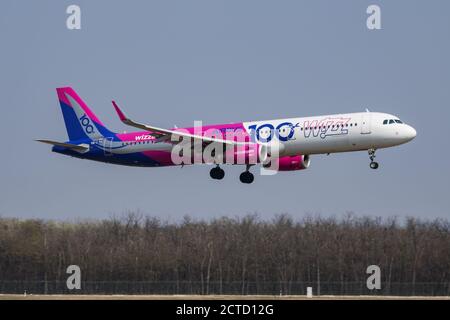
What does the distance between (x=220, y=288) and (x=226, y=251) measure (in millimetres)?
15641

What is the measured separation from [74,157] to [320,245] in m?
34.4

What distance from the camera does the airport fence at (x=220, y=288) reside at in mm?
77688

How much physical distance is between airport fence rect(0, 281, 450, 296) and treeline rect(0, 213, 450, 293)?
4.96 metres

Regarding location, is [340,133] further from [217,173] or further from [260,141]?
[217,173]

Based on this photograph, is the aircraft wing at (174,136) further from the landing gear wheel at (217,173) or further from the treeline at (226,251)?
the treeline at (226,251)

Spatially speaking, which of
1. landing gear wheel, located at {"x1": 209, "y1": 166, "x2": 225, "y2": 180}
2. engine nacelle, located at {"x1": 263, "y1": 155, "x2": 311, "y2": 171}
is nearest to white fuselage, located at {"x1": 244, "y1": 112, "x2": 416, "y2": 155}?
engine nacelle, located at {"x1": 263, "y1": 155, "x2": 311, "y2": 171}

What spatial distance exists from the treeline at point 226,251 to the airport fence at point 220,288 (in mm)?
4964

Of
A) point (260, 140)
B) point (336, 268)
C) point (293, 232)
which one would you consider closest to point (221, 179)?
point (260, 140)

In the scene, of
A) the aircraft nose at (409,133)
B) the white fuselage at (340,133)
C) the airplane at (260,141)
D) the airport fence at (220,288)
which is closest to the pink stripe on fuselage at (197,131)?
the airplane at (260,141)

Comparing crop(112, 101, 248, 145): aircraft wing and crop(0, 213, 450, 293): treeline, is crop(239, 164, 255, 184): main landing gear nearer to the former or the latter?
crop(112, 101, 248, 145): aircraft wing

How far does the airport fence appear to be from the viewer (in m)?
77.7

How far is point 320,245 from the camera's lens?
10100 centimetres

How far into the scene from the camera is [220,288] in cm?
8319
